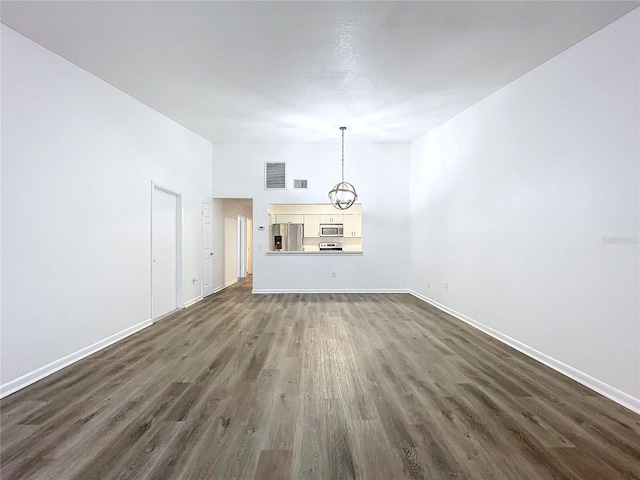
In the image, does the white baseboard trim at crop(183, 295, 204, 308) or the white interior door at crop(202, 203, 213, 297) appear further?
the white interior door at crop(202, 203, 213, 297)

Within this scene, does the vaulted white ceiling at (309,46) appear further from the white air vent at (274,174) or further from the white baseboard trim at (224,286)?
the white baseboard trim at (224,286)

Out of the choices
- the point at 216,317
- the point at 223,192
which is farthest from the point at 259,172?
the point at 216,317

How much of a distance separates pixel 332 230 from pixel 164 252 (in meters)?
4.18

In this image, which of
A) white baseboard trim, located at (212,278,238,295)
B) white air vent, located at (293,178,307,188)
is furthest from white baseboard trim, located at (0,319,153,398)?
white air vent, located at (293,178,307,188)

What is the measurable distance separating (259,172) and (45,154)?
4.68 meters

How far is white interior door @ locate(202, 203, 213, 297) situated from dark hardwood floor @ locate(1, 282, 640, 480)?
299cm

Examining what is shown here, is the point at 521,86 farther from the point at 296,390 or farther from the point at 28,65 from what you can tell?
the point at 28,65

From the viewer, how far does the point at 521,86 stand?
393cm

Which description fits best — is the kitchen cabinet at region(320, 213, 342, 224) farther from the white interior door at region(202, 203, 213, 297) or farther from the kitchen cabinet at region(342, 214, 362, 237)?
the white interior door at region(202, 203, 213, 297)

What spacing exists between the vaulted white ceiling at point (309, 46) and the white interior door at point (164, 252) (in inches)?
58.3

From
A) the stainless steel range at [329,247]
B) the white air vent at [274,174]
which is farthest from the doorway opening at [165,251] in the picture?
the stainless steel range at [329,247]

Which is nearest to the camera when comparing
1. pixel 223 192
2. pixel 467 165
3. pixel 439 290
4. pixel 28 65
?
pixel 28 65

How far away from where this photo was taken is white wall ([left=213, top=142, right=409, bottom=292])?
7637 mm

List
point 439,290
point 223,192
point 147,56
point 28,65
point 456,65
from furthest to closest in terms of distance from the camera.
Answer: point 223,192 → point 439,290 → point 456,65 → point 147,56 → point 28,65
